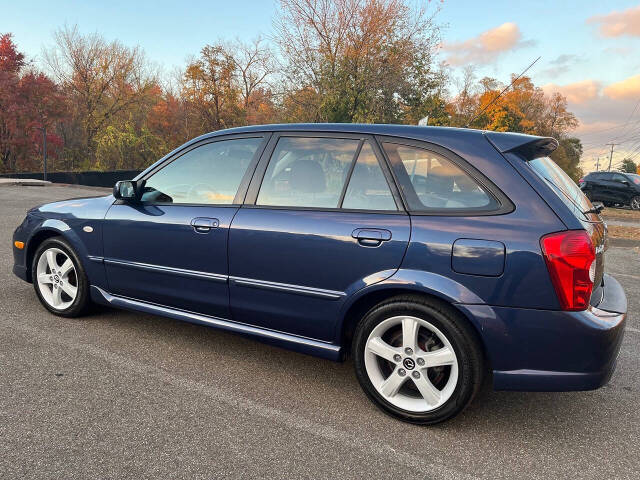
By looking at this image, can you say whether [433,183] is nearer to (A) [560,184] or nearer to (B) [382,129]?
(B) [382,129]

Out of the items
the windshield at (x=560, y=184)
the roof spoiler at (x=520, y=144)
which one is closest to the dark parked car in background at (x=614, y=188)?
the windshield at (x=560, y=184)

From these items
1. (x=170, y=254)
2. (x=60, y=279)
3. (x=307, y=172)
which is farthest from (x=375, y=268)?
(x=60, y=279)

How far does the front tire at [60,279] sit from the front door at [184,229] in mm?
388

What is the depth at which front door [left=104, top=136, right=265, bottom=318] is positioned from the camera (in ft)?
10.3

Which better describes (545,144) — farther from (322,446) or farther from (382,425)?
(322,446)

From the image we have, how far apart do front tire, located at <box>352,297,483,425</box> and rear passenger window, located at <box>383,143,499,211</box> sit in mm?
522

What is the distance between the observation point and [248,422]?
253cm

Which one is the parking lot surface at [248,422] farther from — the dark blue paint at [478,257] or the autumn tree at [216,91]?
the autumn tree at [216,91]

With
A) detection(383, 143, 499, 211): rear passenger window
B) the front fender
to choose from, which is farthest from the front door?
detection(383, 143, 499, 211): rear passenger window

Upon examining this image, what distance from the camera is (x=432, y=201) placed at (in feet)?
8.41

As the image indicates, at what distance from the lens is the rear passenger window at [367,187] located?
8.79 feet

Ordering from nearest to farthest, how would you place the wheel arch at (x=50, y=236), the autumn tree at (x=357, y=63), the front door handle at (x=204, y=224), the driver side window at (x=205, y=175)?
the front door handle at (x=204, y=224)
the driver side window at (x=205, y=175)
the wheel arch at (x=50, y=236)
the autumn tree at (x=357, y=63)

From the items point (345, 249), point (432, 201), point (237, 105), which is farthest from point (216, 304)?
point (237, 105)

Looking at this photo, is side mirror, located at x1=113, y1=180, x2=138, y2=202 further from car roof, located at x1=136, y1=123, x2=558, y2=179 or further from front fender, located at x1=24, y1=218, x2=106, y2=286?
car roof, located at x1=136, y1=123, x2=558, y2=179
